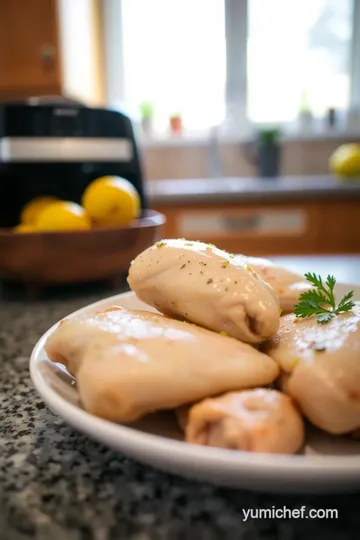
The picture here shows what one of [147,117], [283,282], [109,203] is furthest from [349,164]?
[283,282]

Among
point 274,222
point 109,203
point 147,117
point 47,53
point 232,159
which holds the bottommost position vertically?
point 274,222

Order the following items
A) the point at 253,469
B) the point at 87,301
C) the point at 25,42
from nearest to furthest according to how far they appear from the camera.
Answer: the point at 253,469, the point at 87,301, the point at 25,42

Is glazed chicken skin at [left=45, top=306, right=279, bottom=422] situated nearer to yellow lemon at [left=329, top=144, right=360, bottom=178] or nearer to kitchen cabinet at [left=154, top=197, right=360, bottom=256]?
kitchen cabinet at [left=154, top=197, right=360, bottom=256]

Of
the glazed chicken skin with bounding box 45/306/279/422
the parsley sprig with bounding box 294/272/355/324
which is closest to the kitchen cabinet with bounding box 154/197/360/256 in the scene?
the parsley sprig with bounding box 294/272/355/324

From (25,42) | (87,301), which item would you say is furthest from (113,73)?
(87,301)

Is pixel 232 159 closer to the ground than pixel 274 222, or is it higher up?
higher up

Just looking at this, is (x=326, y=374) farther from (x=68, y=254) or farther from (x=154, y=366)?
(x=68, y=254)

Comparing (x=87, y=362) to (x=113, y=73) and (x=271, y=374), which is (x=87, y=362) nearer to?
(x=271, y=374)
